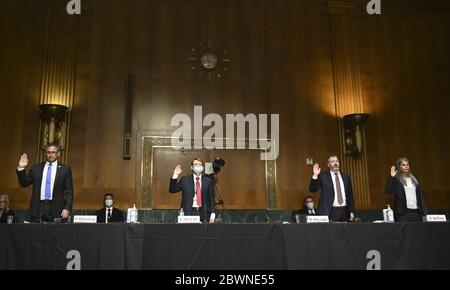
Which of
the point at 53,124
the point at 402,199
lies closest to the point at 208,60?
the point at 53,124

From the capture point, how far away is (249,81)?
8.94m

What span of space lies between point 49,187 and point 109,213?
280 centimetres

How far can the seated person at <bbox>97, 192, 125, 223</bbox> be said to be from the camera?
7598 millimetres

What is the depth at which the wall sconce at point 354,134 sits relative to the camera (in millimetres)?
8695

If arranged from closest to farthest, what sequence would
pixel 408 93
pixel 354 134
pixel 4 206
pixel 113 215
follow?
pixel 4 206 → pixel 113 215 → pixel 354 134 → pixel 408 93

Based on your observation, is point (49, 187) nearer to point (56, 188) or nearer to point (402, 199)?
point (56, 188)

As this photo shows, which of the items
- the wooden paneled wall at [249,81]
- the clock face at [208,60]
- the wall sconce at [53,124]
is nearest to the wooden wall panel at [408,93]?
the wooden paneled wall at [249,81]

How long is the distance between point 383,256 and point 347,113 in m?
5.31

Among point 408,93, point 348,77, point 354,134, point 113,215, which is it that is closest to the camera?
point 113,215

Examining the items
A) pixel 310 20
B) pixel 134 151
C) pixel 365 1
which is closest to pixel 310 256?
pixel 134 151

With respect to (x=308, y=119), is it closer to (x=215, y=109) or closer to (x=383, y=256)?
(x=215, y=109)

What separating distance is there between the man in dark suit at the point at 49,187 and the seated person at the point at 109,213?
2.60 metres

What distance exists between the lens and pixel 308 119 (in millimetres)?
8906

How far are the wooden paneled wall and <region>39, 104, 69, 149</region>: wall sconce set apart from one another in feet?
0.70
